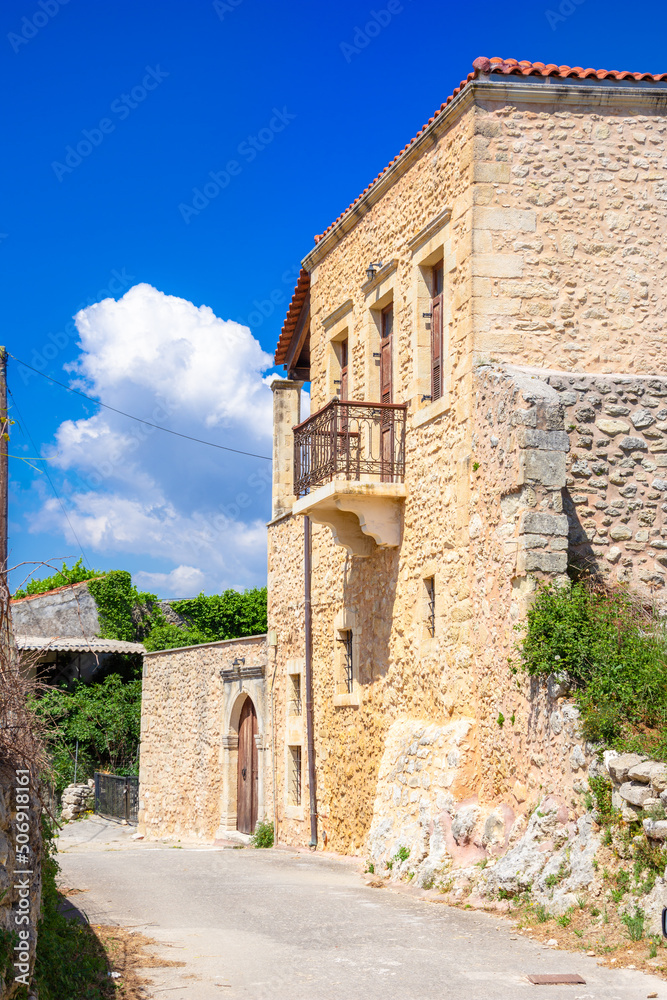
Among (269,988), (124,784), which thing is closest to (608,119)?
(269,988)

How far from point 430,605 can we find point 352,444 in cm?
239

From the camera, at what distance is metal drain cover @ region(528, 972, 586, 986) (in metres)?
6.01

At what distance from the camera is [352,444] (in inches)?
510

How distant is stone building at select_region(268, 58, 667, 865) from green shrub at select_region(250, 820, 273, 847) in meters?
3.00

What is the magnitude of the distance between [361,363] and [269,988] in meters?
9.05

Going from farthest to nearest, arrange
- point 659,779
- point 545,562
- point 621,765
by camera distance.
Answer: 1. point 545,562
2. point 621,765
3. point 659,779

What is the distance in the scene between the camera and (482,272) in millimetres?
10789

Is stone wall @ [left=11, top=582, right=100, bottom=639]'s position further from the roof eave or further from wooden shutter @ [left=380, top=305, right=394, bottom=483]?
the roof eave

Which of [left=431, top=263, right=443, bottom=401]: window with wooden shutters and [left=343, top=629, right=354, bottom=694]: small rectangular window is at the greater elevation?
[left=431, top=263, right=443, bottom=401]: window with wooden shutters

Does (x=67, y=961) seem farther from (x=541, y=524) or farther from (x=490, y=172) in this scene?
(x=490, y=172)

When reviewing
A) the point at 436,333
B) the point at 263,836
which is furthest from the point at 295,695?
the point at 436,333

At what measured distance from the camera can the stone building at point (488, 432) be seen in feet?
31.2

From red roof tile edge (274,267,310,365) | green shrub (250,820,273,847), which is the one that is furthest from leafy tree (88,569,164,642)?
green shrub (250,820,273,847)

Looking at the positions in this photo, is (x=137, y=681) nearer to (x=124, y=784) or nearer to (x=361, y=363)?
(x=124, y=784)
